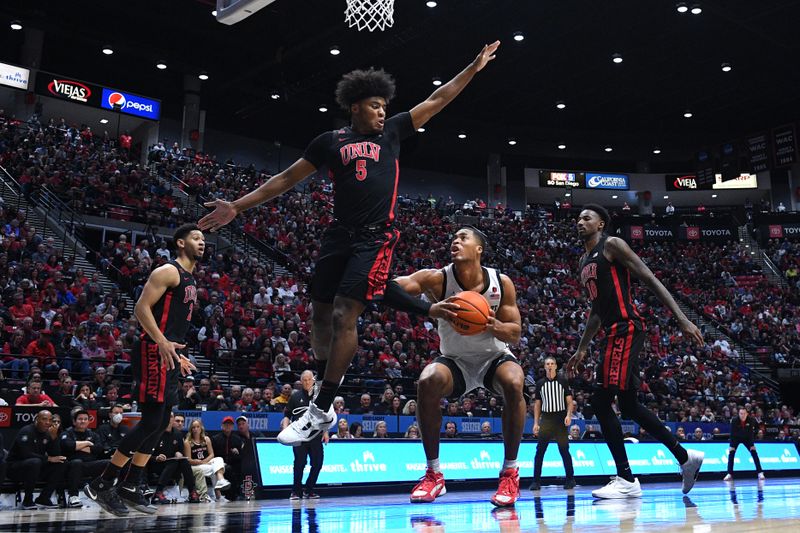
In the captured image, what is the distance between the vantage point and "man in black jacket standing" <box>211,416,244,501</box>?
9.73m

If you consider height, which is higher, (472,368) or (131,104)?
(131,104)

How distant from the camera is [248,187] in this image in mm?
24250

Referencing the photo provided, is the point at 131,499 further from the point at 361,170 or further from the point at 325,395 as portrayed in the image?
the point at 361,170

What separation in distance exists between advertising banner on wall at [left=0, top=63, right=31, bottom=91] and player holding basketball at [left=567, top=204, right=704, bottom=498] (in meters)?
21.6

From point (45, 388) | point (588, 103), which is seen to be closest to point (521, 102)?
point (588, 103)

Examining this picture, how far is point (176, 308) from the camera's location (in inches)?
214

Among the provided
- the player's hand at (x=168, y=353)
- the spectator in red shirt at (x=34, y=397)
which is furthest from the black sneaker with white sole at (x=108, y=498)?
the spectator in red shirt at (x=34, y=397)

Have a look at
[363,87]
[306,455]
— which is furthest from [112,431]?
[363,87]

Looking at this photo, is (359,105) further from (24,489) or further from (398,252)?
(398,252)

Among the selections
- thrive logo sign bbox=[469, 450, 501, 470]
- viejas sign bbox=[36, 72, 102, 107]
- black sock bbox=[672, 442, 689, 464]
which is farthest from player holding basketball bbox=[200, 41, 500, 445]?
viejas sign bbox=[36, 72, 102, 107]

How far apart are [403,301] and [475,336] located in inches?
30.9

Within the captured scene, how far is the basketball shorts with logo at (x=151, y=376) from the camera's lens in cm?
518

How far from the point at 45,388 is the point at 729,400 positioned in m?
17.7

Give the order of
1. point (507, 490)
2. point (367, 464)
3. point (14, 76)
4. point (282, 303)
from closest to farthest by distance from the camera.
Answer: point (507, 490)
point (367, 464)
point (282, 303)
point (14, 76)
